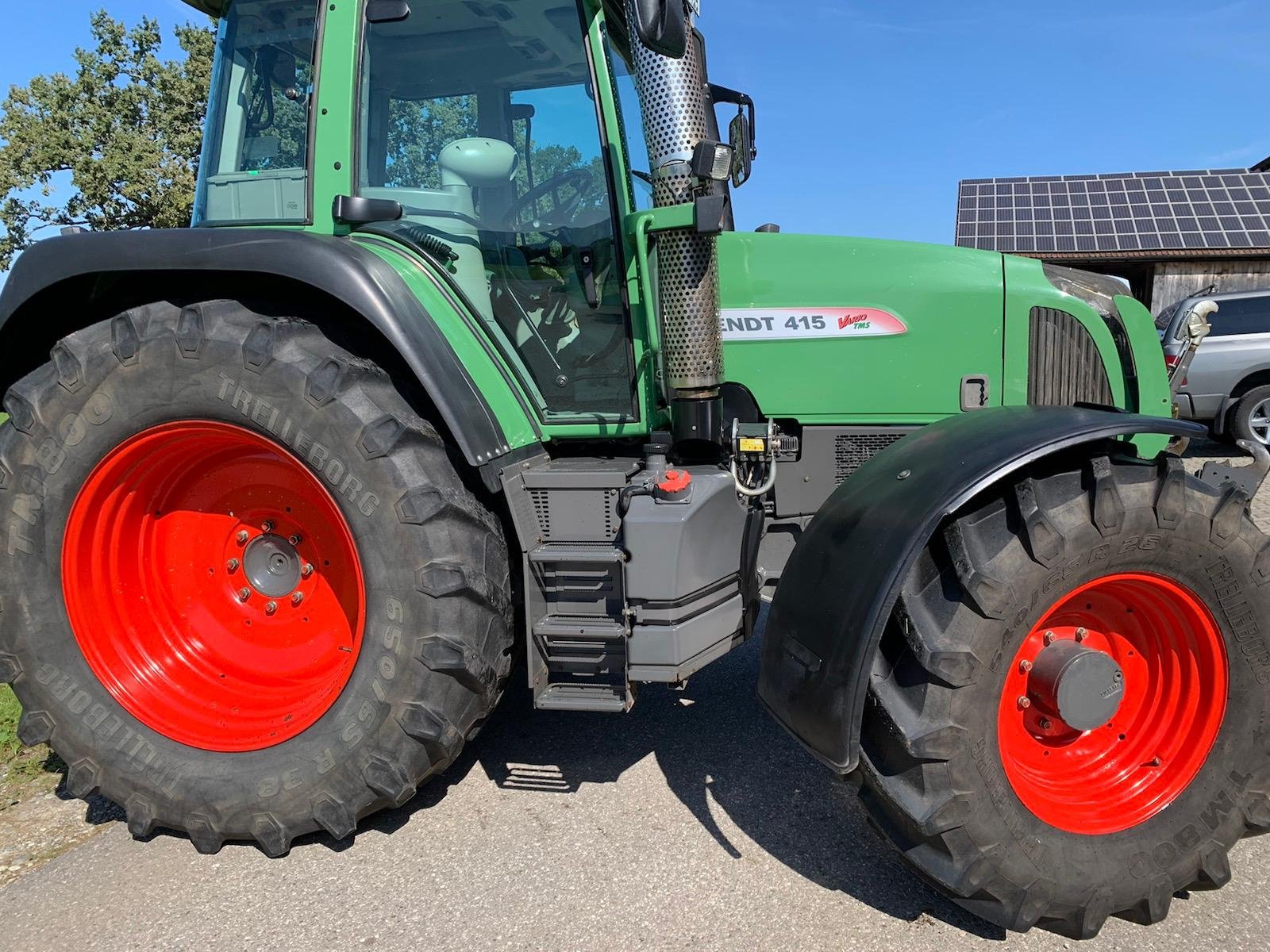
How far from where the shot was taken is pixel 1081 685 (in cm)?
198

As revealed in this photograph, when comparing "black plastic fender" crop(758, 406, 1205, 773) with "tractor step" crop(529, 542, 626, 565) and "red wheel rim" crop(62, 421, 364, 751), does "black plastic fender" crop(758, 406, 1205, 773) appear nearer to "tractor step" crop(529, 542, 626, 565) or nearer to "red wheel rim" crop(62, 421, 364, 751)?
"tractor step" crop(529, 542, 626, 565)

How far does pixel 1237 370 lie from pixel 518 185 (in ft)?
30.0

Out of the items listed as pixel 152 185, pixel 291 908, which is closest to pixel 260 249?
pixel 291 908

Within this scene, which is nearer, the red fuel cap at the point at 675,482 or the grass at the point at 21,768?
the red fuel cap at the point at 675,482

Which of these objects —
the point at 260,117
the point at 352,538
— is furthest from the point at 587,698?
the point at 260,117

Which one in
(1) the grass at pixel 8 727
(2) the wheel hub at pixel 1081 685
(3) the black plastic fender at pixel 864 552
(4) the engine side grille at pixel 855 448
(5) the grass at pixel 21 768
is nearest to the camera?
(3) the black plastic fender at pixel 864 552

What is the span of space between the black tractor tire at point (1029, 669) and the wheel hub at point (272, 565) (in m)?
1.76

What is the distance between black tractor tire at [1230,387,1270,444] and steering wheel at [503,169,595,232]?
8.88 m

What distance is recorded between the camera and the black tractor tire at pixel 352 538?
2195 mm

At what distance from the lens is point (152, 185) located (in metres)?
19.3

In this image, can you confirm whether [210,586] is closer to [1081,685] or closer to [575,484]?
[575,484]

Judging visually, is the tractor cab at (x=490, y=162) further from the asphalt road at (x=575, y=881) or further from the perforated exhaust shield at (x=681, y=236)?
the asphalt road at (x=575, y=881)

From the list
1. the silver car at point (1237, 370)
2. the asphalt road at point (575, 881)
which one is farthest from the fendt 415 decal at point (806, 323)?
the silver car at point (1237, 370)

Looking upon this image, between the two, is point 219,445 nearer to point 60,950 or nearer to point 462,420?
point 462,420
